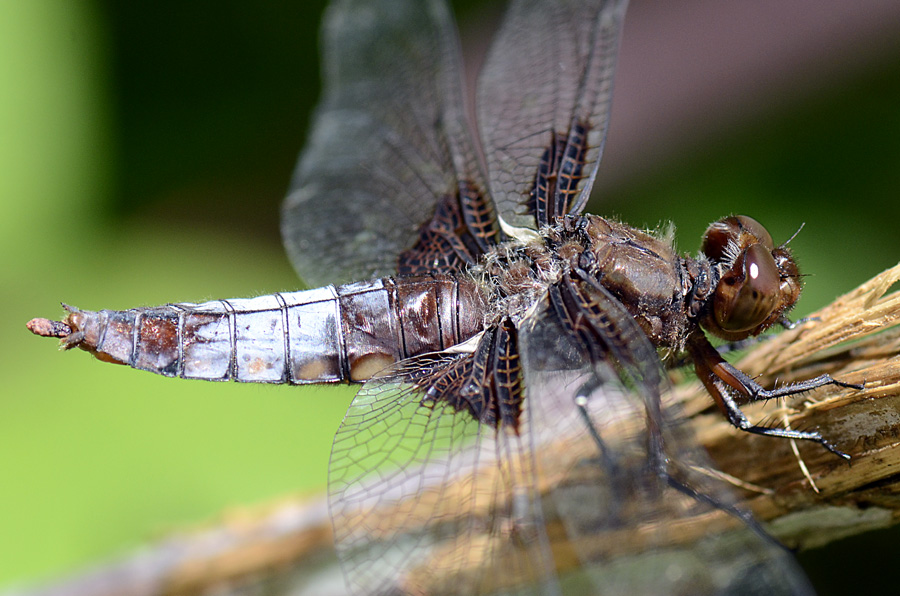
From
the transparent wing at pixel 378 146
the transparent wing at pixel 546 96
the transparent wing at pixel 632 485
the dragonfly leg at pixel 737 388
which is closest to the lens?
the transparent wing at pixel 632 485

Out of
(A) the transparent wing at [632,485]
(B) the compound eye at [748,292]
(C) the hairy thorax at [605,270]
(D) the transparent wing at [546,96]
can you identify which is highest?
(D) the transparent wing at [546,96]

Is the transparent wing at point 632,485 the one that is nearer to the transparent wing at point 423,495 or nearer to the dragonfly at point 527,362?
the dragonfly at point 527,362

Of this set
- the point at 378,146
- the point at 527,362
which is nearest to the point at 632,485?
the point at 527,362

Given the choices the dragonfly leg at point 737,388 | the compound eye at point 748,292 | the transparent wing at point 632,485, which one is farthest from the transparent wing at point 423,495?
the compound eye at point 748,292

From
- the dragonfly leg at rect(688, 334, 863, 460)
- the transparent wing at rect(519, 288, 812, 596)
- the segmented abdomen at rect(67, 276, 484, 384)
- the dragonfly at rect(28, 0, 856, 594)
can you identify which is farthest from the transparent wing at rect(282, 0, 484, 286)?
the dragonfly leg at rect(688, 334, 863, 460)

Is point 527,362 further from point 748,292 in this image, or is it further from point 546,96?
point 546,96

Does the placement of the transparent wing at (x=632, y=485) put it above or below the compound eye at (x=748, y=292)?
below
